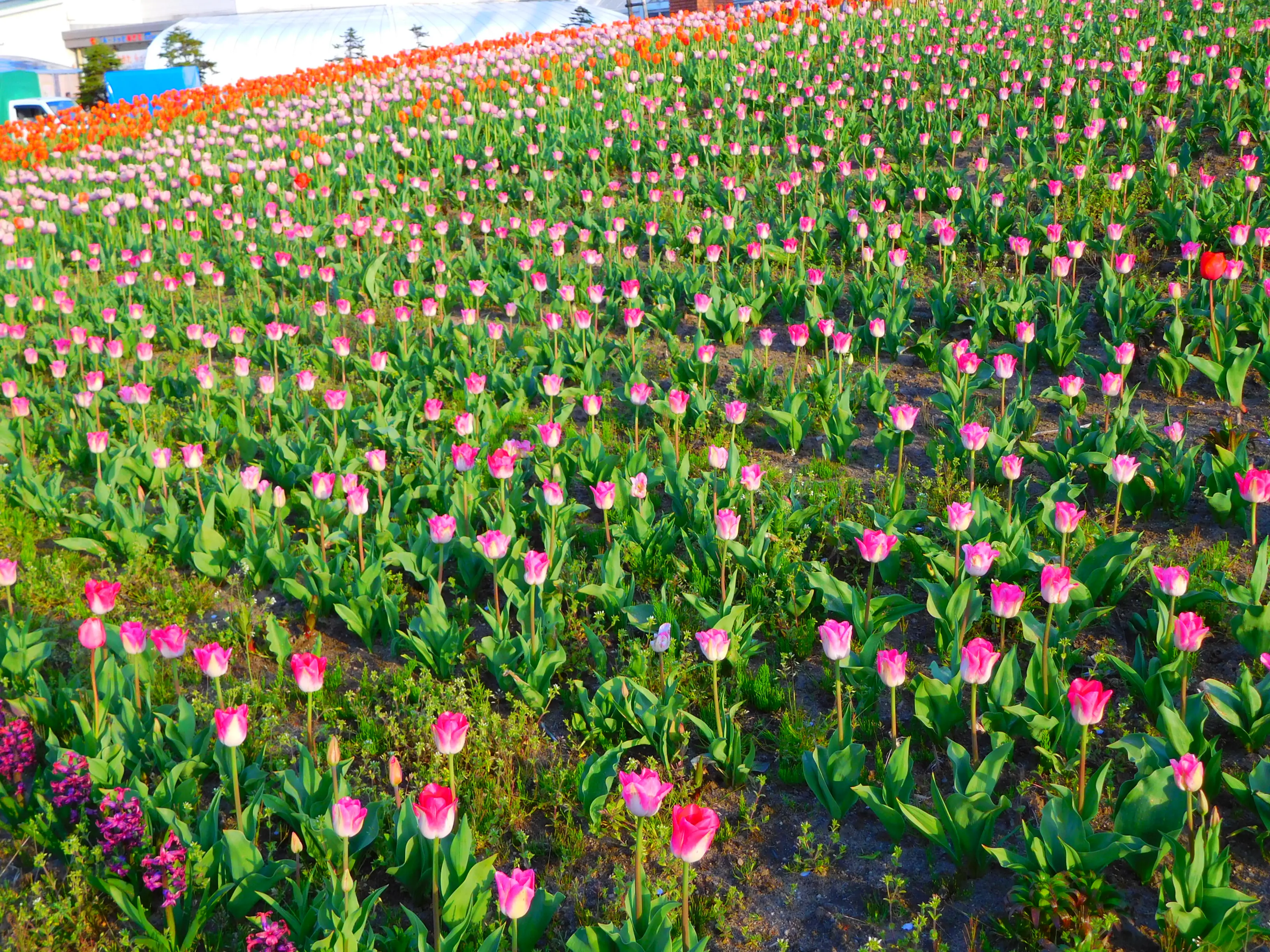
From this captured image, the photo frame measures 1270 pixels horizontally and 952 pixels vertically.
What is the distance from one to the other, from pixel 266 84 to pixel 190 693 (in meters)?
12.1

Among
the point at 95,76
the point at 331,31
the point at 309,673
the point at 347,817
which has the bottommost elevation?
the point at 347,817

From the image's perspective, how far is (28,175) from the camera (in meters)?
9.30

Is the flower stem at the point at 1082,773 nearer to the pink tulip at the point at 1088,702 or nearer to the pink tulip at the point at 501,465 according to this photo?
the pink tulip at the point at 1088,702

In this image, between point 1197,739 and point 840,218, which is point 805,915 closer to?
point 1197,739

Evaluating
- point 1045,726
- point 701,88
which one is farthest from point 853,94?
point 1045,726

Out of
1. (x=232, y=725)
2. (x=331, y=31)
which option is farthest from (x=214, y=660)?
(x=331, y=31)

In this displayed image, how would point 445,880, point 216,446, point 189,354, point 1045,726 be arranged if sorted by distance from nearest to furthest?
point 445,880, point 1045,726, point 216,446, point 189,354

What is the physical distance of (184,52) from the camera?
109ft

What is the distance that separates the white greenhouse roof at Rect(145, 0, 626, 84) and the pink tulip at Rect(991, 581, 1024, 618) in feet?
111

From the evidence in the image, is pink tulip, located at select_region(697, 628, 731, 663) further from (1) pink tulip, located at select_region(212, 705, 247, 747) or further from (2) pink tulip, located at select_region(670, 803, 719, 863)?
(1) pink tulip, located at select_region(212, 705, 247, 747)

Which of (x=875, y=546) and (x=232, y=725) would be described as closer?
(x=232, y=725)

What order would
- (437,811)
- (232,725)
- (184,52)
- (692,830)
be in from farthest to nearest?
(184,52), (232,725), (437,811), (692,830)

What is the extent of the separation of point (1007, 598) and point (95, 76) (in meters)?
35.1

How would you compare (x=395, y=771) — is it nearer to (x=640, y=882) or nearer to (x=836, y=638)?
(x=640, y=882)
